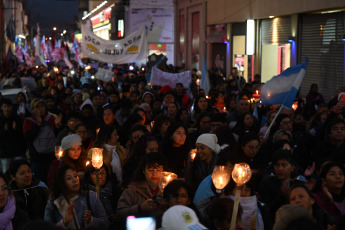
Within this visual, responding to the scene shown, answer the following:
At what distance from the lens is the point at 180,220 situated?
3.47 meters

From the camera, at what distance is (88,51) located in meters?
19.8

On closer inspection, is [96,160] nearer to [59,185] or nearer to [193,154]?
[59,185]

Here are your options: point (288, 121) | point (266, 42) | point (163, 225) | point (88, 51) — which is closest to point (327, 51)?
point (266, 42)

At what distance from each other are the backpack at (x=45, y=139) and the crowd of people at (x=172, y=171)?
0.05ft

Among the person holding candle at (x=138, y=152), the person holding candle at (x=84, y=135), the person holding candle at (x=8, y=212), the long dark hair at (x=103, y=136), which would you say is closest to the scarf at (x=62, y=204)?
the person holding candle at (x=8, y=212)

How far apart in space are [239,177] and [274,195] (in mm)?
1228

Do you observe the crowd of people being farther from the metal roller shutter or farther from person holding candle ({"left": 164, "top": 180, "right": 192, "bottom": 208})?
the metal roller shutter

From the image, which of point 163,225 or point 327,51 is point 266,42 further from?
point 163,225

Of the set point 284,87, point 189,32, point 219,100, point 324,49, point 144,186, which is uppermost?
point 189,32

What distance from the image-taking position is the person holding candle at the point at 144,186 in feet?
18.1

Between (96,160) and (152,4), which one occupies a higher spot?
(152,4)

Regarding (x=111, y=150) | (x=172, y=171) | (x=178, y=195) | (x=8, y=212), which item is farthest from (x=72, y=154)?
(x=178, y=195)

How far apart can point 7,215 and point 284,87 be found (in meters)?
5.95

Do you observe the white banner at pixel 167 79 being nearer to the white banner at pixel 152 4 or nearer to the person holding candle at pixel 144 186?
the person holding candle at pixel 144 186
